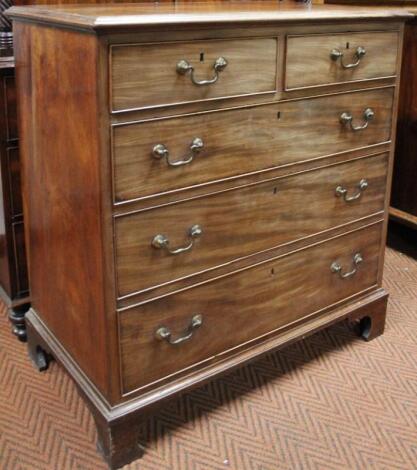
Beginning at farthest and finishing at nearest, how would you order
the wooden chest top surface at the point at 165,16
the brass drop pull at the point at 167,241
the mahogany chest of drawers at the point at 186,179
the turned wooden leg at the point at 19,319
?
the turned wooden leg at the point at 19,319
the brass drop pull at the point at 167,241
the mahogany chest of drawers at the point at 186,179
the wooden chest top surface at the point at 165,16

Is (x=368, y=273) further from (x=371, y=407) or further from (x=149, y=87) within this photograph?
(x=149, y=87)

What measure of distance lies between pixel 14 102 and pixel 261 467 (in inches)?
48.1

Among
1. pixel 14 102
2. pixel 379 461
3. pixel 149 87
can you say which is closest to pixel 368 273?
pixel 379 461

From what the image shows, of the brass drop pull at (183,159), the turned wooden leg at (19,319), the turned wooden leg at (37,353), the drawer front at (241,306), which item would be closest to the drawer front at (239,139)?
the brass drop pull at (183,159)

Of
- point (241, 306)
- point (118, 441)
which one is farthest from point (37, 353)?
point (241, 306)

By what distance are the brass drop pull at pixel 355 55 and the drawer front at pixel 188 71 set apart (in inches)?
8.4

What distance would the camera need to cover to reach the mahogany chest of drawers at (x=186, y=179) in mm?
1347

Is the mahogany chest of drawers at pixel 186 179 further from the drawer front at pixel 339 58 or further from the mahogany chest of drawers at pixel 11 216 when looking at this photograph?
the mahogany chest of drawers at pixel 11 216

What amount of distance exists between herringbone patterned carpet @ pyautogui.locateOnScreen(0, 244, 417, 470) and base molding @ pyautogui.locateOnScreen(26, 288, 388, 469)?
0.06 m

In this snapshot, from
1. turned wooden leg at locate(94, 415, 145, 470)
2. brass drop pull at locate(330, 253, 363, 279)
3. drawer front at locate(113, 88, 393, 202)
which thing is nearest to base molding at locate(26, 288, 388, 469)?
turned wooden leg at locate(94, 415, 145, 470)

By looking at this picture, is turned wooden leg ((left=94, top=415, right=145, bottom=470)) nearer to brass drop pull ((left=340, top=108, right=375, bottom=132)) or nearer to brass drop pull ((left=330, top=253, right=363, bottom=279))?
brass drop pull ((left=330, top=253, right=363, bottom=279))

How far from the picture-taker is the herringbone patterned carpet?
162cm

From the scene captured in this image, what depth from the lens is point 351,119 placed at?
179cm

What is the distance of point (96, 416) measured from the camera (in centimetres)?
157
